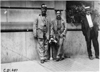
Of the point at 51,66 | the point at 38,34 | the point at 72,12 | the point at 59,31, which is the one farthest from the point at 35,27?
the point at 72,12

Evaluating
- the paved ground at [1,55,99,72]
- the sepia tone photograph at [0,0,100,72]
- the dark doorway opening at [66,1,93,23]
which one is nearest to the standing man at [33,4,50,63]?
the sepia tone photograph at [0,0,100,72]

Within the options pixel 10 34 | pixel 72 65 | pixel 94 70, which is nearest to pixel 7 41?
pixel 10 34

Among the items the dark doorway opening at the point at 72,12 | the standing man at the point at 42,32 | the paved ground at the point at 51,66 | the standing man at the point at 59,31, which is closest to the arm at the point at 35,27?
the standing man at the point at 42,32

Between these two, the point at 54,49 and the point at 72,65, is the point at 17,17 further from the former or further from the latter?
the point at 72,65

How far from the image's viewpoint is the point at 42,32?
7258 mm

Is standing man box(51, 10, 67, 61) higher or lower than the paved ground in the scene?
higher

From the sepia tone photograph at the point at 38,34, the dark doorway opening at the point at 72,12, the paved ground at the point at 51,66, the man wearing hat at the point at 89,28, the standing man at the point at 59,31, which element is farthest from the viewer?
the dark doorway opening at the point at 72,12

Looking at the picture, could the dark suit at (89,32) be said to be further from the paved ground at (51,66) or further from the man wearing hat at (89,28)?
the paved ground at (51,66)

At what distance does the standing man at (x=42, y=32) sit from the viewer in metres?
7.22

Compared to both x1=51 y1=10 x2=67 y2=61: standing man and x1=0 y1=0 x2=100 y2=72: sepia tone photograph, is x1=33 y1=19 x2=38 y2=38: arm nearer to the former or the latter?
x1=0 y1=0 x2=100 y2=72: sepia tone photograph

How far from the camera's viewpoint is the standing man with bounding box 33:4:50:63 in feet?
23.7

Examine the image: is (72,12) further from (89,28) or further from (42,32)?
(42,32)

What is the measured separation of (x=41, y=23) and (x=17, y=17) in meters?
1.15

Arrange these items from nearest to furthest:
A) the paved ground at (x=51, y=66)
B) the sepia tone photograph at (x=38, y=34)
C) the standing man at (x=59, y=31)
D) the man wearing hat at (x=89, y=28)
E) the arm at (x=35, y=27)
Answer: the paved ground at (x=51, y=66) < the sepia tone photograph at (x=38, y=34) < the arm at (x=35, y=27) < the standing man at (x=59, y=31) < the man wearing hat at (x=89, y=28)
